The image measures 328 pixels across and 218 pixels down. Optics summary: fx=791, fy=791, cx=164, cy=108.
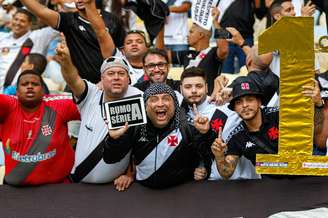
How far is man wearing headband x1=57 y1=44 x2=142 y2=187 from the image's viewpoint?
6.09m

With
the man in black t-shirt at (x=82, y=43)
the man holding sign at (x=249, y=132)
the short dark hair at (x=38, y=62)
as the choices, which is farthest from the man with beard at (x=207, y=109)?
the short dark hair at (x=38, y=62)

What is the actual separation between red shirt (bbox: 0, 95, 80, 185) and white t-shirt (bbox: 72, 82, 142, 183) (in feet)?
0.50

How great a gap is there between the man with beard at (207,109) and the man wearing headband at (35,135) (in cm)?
93

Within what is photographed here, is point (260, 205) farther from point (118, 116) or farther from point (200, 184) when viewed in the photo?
point (118, 116)

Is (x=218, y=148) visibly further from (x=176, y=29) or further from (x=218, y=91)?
(x=176, y=29)

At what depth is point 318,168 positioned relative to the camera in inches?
225

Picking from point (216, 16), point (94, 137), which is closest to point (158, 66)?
point (94, 137)

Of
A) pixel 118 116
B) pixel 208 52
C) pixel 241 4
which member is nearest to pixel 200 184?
pixel 118 116

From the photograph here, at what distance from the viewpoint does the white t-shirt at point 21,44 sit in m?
9.45

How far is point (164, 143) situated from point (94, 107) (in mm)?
674

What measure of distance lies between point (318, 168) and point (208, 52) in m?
2.45

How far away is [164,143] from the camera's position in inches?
233

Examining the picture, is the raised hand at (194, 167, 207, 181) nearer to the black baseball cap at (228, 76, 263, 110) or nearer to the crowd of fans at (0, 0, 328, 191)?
the crowd of fans at (0, 0, 328, 191)

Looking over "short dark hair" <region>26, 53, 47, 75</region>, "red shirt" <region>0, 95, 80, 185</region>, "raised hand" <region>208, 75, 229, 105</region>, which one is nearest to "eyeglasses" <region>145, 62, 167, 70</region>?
"raised hand" <region>208, 75, 229, 105</region>
